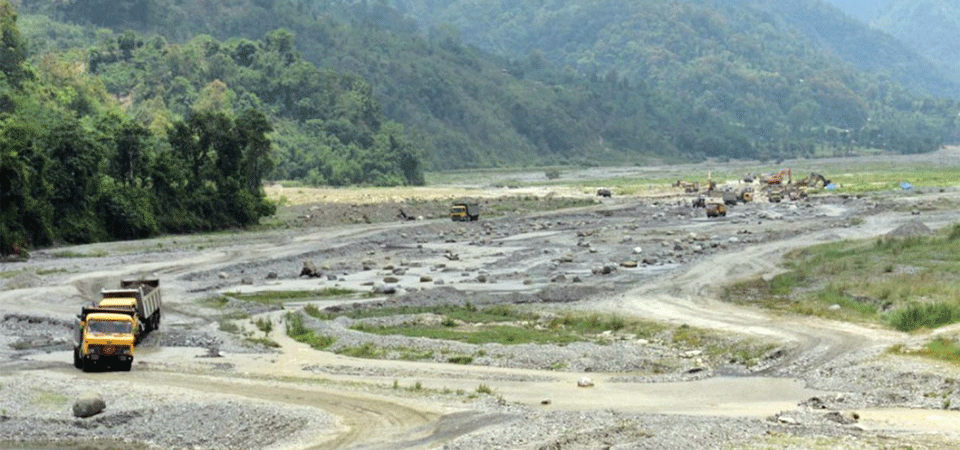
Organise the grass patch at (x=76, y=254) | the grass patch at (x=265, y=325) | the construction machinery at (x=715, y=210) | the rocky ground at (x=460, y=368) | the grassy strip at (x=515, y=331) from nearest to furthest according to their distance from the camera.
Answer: the rocky ground at (x=460, y=368)
the grassy strip at (x=515, y=331)
the grass patch at (x=265, y=325)
the grass patch at (x=76, y=254)
the construction machinery at (x=715, y=210)

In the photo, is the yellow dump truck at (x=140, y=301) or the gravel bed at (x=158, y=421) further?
the yellow dump truck at (x=140, y=301)

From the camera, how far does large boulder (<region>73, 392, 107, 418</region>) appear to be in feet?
140

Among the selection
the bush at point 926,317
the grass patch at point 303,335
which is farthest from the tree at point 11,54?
the bush at point 926,317

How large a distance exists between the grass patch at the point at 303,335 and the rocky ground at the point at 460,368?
527 mm

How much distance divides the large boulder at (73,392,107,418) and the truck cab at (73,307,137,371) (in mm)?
7718

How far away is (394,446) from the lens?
3834 cm

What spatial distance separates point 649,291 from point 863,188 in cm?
12769

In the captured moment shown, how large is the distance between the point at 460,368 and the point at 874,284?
30093 millimetres

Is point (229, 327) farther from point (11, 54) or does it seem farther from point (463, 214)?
point (11, 54)

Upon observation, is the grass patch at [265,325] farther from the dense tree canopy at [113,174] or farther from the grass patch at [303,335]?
the dense tree canopy at [113,174]

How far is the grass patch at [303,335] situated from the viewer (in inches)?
2402

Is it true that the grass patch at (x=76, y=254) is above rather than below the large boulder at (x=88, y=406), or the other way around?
below

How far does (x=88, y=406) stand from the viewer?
141 feet

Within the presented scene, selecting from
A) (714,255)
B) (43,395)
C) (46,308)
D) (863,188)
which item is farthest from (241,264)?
(863,188)
